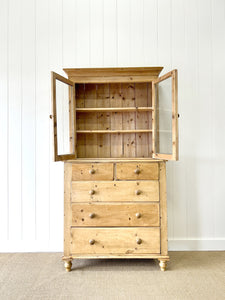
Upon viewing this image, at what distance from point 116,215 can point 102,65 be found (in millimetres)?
1531

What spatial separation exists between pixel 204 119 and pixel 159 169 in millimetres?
882

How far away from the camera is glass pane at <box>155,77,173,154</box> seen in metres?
2.17

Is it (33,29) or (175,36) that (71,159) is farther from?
(175,36)

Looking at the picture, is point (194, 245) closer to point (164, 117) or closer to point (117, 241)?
point (117, 241)

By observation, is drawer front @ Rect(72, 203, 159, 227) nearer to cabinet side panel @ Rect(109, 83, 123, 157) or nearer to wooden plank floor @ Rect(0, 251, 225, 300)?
wooden plank floor @ Rect(0, 251, 225, 300)

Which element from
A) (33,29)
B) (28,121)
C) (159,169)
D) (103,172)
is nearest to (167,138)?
(159,169)

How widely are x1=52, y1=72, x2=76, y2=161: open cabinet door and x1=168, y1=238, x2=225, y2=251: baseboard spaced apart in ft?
4.48

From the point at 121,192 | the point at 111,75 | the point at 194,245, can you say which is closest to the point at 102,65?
the point at 111,75

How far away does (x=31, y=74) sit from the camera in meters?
2.69

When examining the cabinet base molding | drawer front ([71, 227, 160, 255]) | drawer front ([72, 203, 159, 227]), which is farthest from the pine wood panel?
the cabinet base molding

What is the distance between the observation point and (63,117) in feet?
7.95

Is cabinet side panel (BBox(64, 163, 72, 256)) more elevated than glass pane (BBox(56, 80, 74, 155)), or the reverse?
glass pane (BBox(56, 80, 74, 155))

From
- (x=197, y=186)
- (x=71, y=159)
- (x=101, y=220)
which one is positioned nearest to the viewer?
(x=101, y=220)

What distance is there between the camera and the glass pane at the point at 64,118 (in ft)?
7.18
